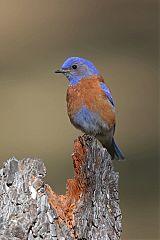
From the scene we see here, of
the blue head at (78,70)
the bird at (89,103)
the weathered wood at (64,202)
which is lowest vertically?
the weathered wood at (64,202)

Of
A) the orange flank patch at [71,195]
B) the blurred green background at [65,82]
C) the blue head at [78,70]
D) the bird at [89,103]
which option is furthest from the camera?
the blurred green background at [65,82]

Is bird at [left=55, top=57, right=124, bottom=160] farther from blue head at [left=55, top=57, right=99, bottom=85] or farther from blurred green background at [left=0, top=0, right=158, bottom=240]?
blurred green background at [left=0, top=0, right=158, bottom=240]

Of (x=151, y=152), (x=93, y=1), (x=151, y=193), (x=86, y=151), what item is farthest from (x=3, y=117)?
(x=86, y=151)

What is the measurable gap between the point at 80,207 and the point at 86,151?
45 cm

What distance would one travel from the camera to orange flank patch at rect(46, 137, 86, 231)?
5.52 metres

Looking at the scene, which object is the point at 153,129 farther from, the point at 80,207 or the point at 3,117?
the point at 80,207

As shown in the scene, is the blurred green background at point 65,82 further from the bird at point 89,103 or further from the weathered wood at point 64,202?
the weathered wood at point 64,202

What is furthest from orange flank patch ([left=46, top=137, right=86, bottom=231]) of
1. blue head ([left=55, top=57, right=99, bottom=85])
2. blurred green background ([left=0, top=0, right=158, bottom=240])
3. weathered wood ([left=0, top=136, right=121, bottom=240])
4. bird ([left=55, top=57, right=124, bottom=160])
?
blurred green background ([left=0, top=0, right=158, bottom=240])

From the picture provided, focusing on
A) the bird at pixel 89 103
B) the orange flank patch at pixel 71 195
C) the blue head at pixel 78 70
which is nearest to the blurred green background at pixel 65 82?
the bird at pixel 89 103

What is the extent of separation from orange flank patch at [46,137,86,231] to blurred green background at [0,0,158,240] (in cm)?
332

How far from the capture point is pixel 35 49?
16.8 metres

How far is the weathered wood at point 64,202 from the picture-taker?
5.32 metres

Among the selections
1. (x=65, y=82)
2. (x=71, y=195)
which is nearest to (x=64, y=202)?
(x=71, y=195)

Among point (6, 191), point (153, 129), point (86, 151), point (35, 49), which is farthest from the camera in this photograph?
point (35, 49)
